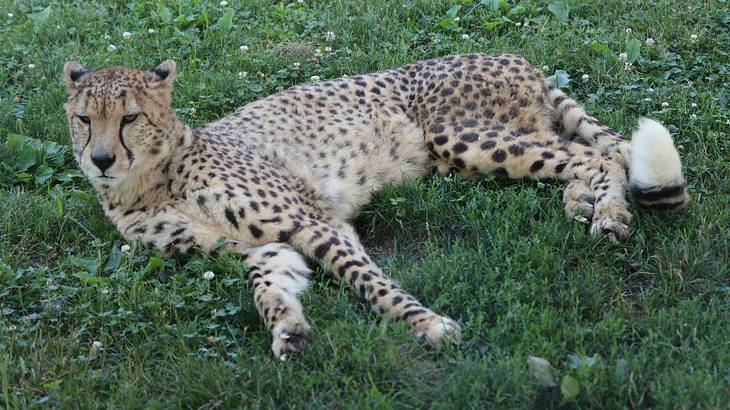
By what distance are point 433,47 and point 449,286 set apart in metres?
2.78

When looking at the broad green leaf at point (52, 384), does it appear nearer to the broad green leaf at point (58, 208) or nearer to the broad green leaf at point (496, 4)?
the broad green leaf at point (58, 208)

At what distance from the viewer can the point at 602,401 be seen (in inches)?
124

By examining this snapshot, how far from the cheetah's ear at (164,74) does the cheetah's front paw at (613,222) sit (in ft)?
6.91

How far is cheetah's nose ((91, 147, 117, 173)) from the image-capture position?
167 inches

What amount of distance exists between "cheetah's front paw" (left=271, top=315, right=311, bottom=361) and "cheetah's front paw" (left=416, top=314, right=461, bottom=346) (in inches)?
17.6

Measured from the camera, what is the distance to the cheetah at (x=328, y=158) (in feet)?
13.6

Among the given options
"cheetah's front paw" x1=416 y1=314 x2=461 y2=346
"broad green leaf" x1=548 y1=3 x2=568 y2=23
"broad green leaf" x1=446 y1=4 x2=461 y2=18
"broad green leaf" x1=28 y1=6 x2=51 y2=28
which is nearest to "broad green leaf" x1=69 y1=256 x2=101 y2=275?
"cheetah's front paw" x1=416 y1=314 x2=461 y2=346

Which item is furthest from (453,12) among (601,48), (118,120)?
(118,120)

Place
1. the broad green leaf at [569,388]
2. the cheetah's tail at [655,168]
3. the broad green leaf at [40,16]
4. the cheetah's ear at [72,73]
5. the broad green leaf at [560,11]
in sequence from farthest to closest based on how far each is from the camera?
the broad green leaf at [40,16], the broad green leaf at [560,11], the cheetah's ear at [72,73], the cheetah's tail at [655,168], the broad green leaf at [569,388]

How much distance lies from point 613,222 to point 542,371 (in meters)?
1.27

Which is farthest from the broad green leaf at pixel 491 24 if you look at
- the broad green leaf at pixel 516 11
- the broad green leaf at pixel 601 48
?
the broad green leaf at pixel 601 48

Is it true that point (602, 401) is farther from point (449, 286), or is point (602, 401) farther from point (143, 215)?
point (143, 215)

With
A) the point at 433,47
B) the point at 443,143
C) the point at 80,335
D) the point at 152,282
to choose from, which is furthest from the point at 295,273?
the point at 433,47

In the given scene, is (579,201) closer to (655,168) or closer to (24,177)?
(655,168)
